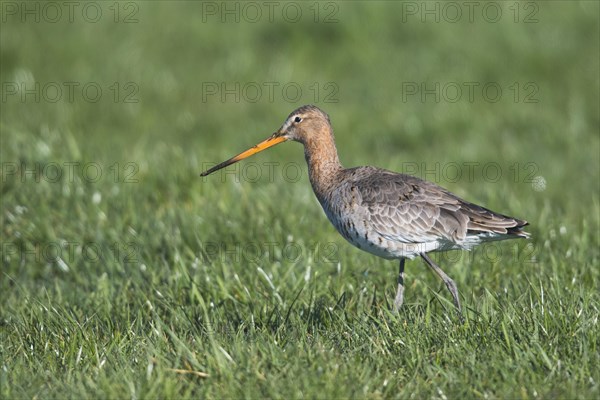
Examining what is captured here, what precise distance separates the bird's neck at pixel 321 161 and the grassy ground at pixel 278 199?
1.60ft

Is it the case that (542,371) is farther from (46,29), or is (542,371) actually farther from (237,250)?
(46,29)

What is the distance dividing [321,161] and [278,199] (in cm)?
157

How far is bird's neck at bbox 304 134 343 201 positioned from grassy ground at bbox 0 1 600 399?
49 cm

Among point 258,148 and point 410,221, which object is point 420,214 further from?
point 258,148

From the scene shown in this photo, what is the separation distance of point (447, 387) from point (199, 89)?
26.1ft

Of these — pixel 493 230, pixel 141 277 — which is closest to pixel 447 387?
pixel 493 230

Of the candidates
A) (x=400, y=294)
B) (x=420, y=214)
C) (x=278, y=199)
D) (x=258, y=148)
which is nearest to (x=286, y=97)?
(x=278, y=199)

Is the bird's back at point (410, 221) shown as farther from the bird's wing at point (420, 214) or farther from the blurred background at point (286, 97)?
the blurred background at point (286, 97)

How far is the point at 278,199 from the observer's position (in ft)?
25.9

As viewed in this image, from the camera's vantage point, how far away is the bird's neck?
6328mm

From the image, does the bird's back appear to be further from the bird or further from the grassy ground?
the grassy ground

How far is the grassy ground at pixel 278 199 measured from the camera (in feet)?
14.9

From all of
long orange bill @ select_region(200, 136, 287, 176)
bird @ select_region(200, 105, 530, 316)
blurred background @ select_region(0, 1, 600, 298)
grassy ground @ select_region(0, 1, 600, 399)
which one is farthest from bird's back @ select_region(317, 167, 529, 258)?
blurred background @ select_region(0, 1, 600, 298)

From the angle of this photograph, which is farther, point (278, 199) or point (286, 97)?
point (286, 97)
